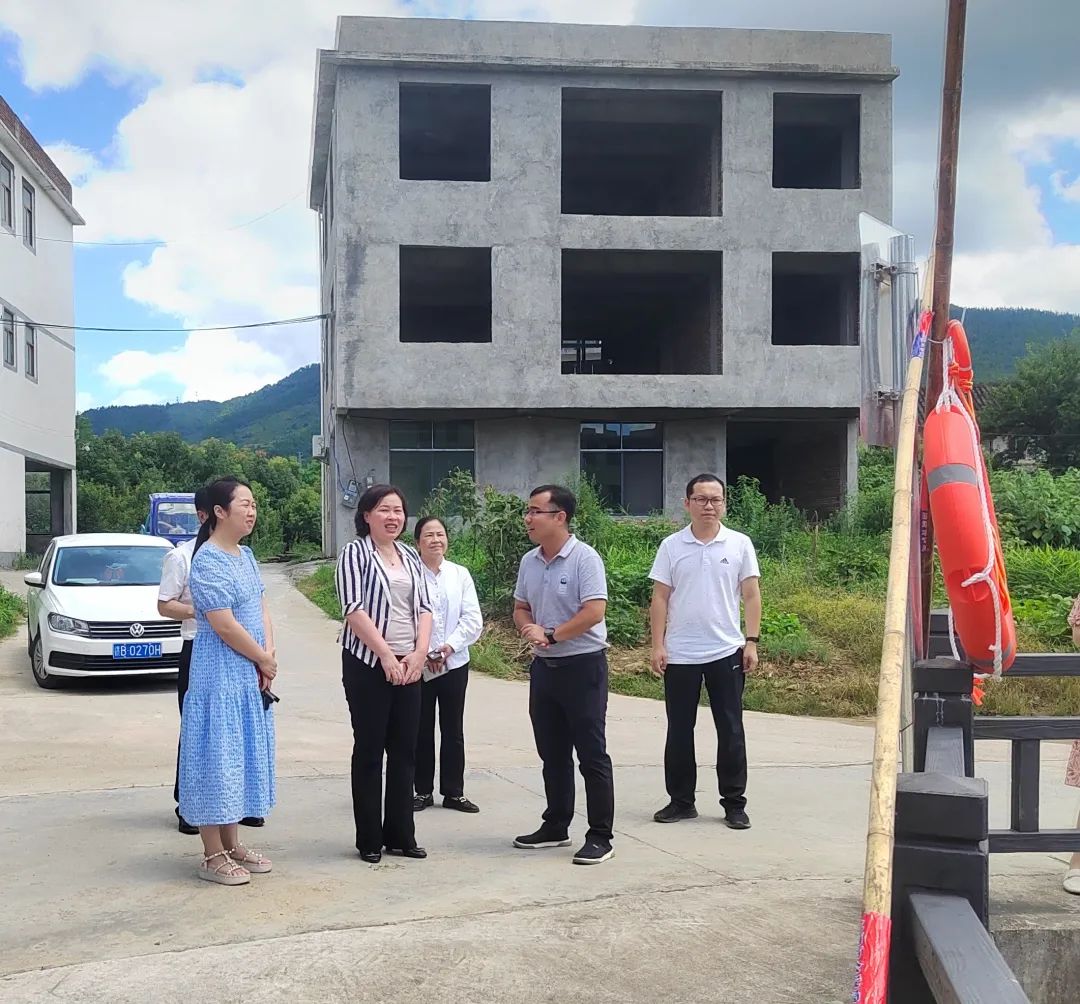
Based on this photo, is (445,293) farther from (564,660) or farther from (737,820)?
(564,660)

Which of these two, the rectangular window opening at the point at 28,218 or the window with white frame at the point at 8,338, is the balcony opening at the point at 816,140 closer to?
the window with white frame at the point at 8,338

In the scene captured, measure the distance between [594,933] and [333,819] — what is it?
8.03ft

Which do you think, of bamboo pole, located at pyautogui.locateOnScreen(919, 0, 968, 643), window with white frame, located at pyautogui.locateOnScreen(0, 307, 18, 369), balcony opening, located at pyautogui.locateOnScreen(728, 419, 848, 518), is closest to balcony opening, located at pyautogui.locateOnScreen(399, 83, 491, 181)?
balcony opening, located at pyautogui.locateOnScreen(728, 419, 848, 518)

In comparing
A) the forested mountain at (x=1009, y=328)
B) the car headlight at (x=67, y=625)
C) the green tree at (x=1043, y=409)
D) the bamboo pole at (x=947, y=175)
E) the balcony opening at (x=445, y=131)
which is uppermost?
the forested mountain at (x=1009, y=328)

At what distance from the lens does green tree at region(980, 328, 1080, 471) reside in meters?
36.4

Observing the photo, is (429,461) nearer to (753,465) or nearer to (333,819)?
(753,465)

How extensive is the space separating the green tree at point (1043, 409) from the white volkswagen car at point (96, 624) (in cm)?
3124

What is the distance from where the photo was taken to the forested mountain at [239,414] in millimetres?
109188

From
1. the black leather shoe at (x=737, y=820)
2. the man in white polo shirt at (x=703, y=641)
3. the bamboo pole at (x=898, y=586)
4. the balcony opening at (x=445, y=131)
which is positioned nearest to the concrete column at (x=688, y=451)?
the balcony opening at (x=445, y=131)

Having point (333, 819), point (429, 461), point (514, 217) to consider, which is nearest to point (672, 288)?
point (514, 217)

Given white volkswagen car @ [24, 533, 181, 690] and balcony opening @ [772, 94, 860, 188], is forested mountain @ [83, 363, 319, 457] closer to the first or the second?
balcony opening @ [772, 94, 860, 188]

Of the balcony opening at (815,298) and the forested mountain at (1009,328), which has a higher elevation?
the forested mountain at (1009,328)

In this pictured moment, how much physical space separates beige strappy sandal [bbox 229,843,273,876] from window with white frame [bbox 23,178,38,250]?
26422 mm

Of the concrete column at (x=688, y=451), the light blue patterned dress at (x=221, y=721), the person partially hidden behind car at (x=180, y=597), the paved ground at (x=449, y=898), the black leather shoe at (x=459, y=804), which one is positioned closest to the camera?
the paved ground at (x=449, y=898)
